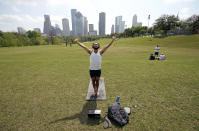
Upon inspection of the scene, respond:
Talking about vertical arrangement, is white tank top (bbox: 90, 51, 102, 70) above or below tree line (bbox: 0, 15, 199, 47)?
below

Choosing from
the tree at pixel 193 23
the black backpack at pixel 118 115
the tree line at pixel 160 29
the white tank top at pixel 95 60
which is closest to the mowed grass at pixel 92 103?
the black backpack at pixel 118 115

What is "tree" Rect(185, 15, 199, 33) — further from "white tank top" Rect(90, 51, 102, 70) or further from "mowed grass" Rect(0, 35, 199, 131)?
"white tank top" Rect(90, 51, 102, 70)

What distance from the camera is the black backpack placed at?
3.02 m

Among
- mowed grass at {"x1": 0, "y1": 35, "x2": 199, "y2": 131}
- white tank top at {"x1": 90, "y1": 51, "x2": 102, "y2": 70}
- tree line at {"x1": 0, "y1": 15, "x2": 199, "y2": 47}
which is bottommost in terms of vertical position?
mowed grass at {"x1": 0, "y1": 35, "x2": 199, "y2": 131}

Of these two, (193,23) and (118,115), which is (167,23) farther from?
(118,115)

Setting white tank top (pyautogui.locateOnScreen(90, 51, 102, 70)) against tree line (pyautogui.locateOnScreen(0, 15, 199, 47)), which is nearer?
white tank top (pyautogui.locateOnScreen(90, 51, 102, 70))

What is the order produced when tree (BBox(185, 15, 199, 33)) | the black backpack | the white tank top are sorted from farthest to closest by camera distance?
tree (BBox(185, 15, 199, 33))
the white tank top
the black backpack

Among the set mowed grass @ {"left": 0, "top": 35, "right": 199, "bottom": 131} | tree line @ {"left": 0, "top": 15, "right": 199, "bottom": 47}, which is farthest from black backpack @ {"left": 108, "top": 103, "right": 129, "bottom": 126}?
tree line @ {"left": 0, "top": 15, "right": 199, "bottom": 47}

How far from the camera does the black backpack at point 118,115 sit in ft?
9.92

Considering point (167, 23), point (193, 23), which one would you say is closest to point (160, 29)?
point (167, 23)

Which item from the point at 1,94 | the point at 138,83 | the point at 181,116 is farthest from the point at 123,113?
the point at 1,94

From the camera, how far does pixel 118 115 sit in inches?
124

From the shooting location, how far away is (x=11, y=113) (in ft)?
11.7

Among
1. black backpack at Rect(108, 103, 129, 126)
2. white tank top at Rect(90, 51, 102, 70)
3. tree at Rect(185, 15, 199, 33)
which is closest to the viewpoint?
black backpack at Rect(108, 103, 129, 126)
